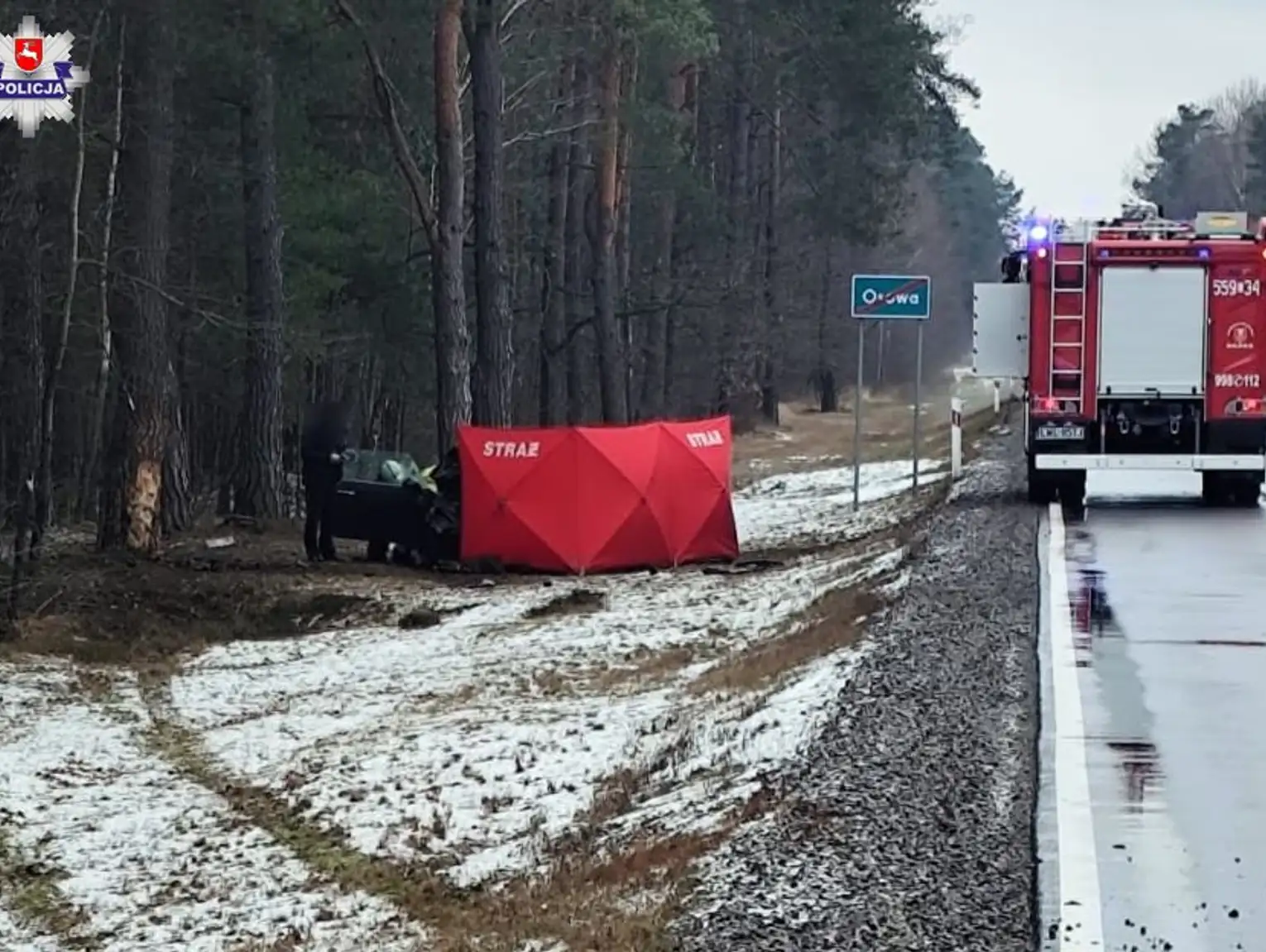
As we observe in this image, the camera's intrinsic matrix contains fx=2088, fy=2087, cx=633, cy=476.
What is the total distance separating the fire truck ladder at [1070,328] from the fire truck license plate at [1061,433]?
20 centimetres

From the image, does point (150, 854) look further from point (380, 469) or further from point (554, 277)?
point (554, 277)

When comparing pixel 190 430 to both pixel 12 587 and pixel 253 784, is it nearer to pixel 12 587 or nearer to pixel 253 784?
pixel 12 587

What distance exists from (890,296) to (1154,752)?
16333mm

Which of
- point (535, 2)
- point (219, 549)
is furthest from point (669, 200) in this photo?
point (219, 549)

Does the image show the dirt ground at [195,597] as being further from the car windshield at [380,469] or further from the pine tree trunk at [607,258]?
the pine tree trunk at [607,258]

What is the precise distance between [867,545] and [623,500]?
269 cm

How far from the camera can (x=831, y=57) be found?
54.2 m

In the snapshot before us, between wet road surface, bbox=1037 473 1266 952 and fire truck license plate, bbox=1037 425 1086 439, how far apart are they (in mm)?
3895

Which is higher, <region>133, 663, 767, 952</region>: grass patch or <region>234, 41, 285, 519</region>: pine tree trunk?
<region>234, 41, 285, 519</region>: pine tree trunk

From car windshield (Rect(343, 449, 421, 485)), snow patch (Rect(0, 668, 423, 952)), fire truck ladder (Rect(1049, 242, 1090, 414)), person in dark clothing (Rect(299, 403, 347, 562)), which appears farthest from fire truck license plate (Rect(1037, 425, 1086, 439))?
snow patch (Rect(0, 668, 423, 952))

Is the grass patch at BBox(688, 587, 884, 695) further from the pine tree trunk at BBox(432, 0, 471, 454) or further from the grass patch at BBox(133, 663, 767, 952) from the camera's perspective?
the pine tree trunk at BBox(432, 0, 471, 454)

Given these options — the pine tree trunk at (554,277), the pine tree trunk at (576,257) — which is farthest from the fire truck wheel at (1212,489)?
the pine tree trunk at (554,277)

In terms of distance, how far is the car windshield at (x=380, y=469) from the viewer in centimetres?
2345

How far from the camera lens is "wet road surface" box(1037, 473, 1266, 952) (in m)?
7.27
